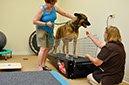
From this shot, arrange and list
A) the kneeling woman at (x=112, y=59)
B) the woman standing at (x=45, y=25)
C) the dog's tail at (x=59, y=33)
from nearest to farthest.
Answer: the kneeling woman at (x=112, y=59), the woman standing at (x=45, y=25), the dog's tail at (x=59, y=33)

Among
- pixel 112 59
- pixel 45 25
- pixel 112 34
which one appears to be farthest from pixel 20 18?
pixel 112 59

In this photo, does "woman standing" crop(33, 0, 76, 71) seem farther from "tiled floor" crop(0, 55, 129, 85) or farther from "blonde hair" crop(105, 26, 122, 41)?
"blonde hair" crop(105, 26, 122, 41)

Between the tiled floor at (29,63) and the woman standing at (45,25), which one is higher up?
the woman standing at (45,25)

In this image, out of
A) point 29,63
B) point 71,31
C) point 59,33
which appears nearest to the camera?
point 71,31

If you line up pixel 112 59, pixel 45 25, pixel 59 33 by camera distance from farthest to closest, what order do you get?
pixel 59 33 → pixel 45 25 → pixel 112 59

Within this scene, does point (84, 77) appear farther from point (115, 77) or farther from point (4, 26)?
point (4, 26)

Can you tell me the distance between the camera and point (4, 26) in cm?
616

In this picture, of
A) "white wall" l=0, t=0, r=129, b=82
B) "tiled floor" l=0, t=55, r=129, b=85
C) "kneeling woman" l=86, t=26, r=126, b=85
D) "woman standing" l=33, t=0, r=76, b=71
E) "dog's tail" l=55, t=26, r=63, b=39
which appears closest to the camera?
"kneeling woman" l=86, t=26, r=126, b=85

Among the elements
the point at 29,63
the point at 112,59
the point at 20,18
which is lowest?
the point at 29,63

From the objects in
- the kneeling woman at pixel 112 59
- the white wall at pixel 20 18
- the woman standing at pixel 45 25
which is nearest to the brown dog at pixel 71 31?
the woman standing at pixel 45 25

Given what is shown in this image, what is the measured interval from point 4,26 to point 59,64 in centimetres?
230

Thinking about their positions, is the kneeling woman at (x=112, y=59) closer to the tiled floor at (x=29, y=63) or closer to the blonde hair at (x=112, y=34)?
the blonde hair at (x=112, y=34)

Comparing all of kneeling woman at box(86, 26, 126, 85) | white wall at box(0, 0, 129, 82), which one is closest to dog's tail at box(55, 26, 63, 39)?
white wall at box(0, 0, 129, 82)

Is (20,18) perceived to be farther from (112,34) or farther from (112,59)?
(112,59)
